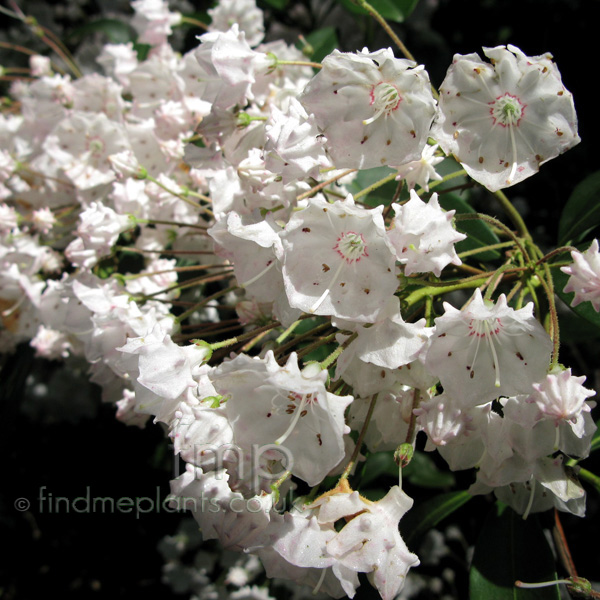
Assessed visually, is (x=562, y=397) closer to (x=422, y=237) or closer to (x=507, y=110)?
(x=422, y=237)

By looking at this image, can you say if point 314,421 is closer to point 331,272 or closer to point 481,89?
point 331,272

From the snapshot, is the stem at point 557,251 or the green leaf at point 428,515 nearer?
the stem at point 557,251

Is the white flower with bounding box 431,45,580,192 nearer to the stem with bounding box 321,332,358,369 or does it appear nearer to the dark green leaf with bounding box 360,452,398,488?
the stem with bounding box 321,332,358,369

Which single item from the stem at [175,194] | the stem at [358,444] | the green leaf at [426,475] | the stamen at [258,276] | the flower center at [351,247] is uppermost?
the flower center at [351,247]

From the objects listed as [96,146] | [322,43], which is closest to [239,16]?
[322,43]

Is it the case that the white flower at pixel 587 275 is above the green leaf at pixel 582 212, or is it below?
above

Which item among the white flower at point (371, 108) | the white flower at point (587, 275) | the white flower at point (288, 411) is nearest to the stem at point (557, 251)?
the white flower at point (587, 275)

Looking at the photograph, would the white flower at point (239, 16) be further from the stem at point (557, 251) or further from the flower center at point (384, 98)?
the stem at point (557, 251)
